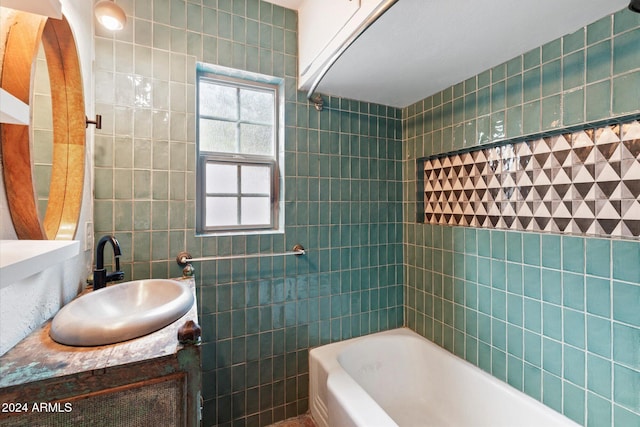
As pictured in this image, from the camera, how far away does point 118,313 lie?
1.07 m

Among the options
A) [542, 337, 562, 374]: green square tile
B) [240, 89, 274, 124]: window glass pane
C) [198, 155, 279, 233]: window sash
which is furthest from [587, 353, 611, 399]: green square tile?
[240, 89, 274, 124]: window glass pane

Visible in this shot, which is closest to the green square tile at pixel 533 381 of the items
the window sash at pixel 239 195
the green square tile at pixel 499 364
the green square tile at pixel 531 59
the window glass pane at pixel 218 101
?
the green square tile at pixel 499 364

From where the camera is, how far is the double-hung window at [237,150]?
67.3 inches

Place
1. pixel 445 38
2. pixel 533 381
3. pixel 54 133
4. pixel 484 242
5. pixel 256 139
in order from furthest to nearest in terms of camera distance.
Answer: pixel 256 139
pixel 484 242
pixel 533 381
pixel 445 38
pixel 54 133

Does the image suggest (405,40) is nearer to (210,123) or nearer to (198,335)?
(210,123)

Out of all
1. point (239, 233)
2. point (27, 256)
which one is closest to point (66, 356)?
point (27, 256)

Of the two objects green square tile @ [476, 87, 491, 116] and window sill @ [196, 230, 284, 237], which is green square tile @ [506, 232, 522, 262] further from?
window sill @ [196, 230, 284, 237]

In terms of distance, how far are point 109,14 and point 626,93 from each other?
2083 mm

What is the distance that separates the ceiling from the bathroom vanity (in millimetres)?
1445

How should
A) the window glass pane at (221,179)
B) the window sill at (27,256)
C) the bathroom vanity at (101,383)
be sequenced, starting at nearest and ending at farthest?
the window sill at (27,256)
the bathroom vanity at (101,383)
the window glass pane at (221,179)

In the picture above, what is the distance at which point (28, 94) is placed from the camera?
2.34 ft

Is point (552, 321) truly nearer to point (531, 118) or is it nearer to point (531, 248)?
point (531, 248)

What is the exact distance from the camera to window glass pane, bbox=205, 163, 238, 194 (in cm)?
173

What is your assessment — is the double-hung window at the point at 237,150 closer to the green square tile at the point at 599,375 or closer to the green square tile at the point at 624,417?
the green square tile at the point at 599,375
